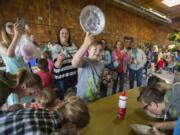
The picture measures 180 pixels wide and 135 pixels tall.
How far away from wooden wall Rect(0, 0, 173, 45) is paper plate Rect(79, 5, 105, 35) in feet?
9.70

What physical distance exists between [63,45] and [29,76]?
3.82 ft

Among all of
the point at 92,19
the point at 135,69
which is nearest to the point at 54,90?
the point at 92,19

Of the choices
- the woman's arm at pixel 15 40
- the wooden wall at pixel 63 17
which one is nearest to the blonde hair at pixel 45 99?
the woman's arm at pixel 15 40

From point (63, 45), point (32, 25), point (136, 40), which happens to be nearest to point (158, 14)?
point (136, 40)

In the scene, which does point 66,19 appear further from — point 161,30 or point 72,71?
point 161,30

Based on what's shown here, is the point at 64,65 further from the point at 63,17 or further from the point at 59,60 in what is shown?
the point at 63,17

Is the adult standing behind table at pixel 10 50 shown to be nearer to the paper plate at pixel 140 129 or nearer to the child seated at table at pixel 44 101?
the child seated at table at pixel 44 101

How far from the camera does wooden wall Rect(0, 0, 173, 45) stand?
509 centimetres

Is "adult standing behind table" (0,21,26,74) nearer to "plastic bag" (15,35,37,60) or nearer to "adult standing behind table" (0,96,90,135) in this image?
"plastic bag" (15,35,37,60)

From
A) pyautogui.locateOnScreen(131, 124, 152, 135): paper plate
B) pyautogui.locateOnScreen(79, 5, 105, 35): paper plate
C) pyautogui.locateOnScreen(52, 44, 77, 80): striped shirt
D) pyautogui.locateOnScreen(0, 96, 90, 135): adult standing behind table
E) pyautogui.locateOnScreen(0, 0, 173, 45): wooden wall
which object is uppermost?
pyautogui.locateOnScreen(0, 0, 173, 45): wooden wall

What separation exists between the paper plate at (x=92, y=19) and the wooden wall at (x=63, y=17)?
2957 mm

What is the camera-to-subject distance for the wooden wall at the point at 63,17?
16.7ft

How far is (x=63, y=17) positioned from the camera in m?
6.44

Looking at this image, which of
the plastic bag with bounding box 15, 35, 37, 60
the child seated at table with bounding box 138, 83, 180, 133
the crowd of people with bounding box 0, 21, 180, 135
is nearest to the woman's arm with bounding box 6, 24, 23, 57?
the crowd of people with bounding box 0, 21, 180, 135
